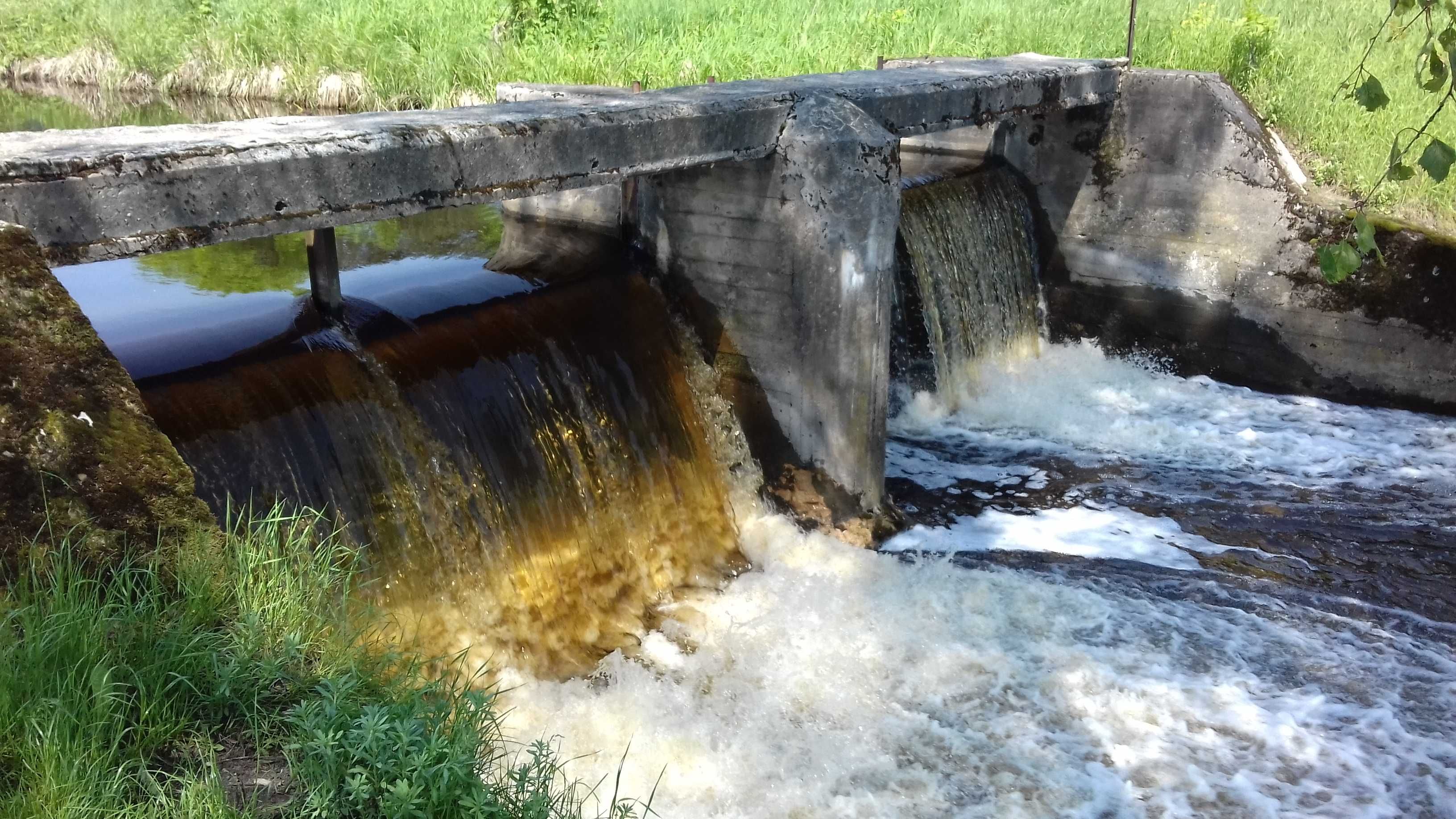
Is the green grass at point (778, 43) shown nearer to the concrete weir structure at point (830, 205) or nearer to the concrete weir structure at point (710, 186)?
the concrete weir structure at point (830, 205)

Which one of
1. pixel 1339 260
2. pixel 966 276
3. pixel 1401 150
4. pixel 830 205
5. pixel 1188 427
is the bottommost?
pixel 1188 427

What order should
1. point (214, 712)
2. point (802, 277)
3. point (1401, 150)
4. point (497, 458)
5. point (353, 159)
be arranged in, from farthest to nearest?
point (802, 277), point (497, 458), point (353, 159), point (214, 712), point (1401, 150)

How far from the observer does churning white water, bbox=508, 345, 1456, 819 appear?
3.96 metres

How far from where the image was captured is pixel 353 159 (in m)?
3.81

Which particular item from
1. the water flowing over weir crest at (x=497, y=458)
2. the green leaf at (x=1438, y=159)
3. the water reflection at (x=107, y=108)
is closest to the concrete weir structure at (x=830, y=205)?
the water flowing over weir crest at (x=497, y=458)

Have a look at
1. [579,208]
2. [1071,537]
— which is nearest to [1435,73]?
[1071,537]

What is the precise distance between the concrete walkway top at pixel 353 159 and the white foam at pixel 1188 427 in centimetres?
225

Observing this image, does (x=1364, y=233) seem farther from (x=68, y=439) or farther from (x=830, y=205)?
(x=830, y=205)

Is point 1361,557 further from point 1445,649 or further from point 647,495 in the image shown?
point 647,495

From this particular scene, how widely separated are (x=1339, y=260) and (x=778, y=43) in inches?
365

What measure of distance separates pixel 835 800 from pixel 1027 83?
16.9 feet

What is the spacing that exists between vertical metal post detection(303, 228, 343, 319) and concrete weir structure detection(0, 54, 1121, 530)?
74 centimetres

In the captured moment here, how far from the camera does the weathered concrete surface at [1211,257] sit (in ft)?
25.7

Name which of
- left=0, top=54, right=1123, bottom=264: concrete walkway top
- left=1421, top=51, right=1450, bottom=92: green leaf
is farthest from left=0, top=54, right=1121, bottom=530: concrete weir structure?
left=1421, top=51, right=1450, bottom=92: green leaf
